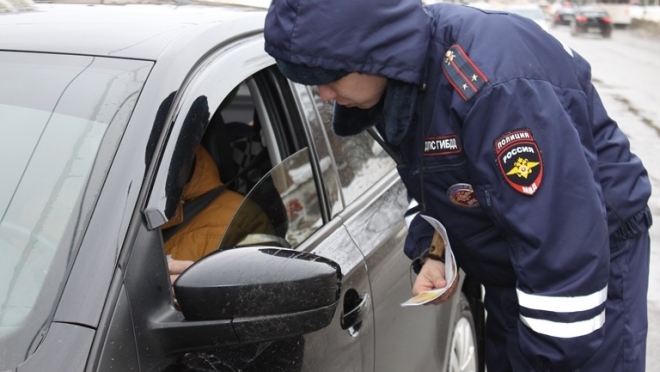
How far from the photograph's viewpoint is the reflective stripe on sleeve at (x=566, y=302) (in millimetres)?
1716

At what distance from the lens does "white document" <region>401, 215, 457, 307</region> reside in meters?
1.97

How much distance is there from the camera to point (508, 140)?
5.43 feet

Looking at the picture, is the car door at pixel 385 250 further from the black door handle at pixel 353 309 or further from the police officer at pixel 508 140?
the police officer at pixel 508 140

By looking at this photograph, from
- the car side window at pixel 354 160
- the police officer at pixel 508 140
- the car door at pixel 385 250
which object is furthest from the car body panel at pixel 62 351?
the car side window at pixel 354 160

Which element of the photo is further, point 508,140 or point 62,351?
point 508,140

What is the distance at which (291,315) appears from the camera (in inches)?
59.3

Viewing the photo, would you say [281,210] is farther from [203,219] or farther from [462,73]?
[462,73]

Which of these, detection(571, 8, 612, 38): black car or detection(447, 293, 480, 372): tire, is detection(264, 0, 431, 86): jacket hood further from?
detection(571, 8, 612, 38): black car

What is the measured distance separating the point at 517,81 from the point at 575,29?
129ft

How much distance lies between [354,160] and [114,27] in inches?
35.5

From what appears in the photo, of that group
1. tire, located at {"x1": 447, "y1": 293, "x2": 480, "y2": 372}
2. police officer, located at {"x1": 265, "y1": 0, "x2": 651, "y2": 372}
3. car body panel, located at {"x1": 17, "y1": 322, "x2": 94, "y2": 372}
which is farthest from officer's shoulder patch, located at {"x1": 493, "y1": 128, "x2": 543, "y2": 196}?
tire, located at {"x1": 447, "y1": 293, "x2": 480, "y2": 372}

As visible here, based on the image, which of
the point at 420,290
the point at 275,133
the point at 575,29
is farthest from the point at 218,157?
the point at 575,29

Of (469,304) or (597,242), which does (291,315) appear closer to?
(597,242)

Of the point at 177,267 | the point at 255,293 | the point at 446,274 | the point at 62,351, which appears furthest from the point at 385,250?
the point at 62,351
